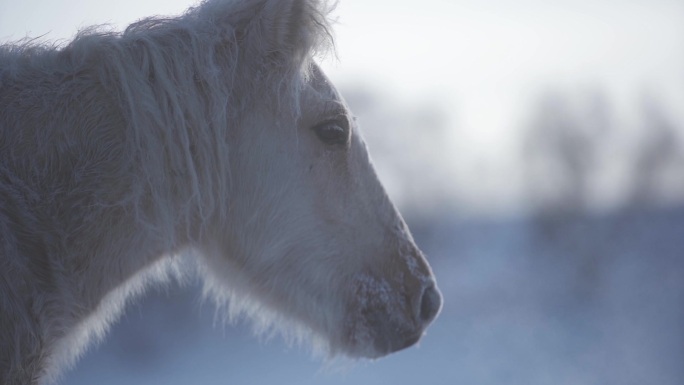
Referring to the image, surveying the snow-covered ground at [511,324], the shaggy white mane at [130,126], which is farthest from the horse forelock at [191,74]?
the snow-covered ground at [511,324]

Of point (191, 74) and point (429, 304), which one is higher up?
point (191, 74)

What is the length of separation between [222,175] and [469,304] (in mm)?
12131

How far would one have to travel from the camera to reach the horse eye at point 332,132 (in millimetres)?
2236

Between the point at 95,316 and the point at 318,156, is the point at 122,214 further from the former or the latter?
the point at 318,156

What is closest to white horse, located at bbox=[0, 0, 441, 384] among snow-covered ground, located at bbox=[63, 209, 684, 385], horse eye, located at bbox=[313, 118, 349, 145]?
horse eye, located at bbox=[313, 118, 349, 145]

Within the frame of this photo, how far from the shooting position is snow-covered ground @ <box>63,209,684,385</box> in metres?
9.92

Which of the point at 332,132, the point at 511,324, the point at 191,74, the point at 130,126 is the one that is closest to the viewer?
the point at 130,126

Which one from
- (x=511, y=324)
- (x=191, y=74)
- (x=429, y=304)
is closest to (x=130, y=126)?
(x=191, y=74)

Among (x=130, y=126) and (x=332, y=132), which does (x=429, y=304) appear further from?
(x=130, y=126)

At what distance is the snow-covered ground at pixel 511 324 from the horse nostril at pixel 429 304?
20.4 feet

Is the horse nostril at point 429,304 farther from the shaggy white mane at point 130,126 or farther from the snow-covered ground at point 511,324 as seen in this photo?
the snow-covered ground at point 511,324

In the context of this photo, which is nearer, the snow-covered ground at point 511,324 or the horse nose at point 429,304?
the horse nose at point 429,304

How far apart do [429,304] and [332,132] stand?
696mm

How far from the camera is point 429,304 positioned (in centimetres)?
232
